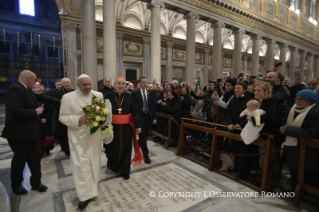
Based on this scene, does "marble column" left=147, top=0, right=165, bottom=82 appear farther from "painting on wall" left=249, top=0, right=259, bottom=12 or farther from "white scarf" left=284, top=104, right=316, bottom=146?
"painting on wall" left=249, top=0, right=259, bottom=12

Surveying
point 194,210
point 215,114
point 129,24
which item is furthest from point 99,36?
point 194,210

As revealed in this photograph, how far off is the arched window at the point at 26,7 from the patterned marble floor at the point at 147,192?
18.4 metres

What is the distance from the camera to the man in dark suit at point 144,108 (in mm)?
4105

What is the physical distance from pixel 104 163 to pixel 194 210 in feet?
7.71

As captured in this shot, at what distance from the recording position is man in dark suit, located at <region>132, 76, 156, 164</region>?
4.11 meters

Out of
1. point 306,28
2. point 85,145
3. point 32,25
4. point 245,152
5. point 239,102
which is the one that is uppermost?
point 306,28

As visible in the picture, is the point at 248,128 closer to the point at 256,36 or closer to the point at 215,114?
the point at 215,114

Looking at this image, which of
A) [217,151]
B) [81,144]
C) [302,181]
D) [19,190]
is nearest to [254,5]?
[217,151]

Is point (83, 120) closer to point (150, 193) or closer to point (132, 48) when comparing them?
point (150, 193)

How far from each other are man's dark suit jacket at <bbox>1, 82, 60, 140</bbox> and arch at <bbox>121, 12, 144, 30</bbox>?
12795 mm

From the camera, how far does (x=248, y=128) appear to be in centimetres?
288

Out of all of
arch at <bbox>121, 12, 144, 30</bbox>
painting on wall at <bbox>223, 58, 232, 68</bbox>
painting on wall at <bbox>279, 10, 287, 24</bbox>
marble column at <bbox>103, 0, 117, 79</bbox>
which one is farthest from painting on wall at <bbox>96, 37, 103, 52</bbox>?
painting on wall at <bbox>279, 10, 287, 24</bbox>

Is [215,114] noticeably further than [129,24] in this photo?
No

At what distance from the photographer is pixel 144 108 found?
15.2 ft
